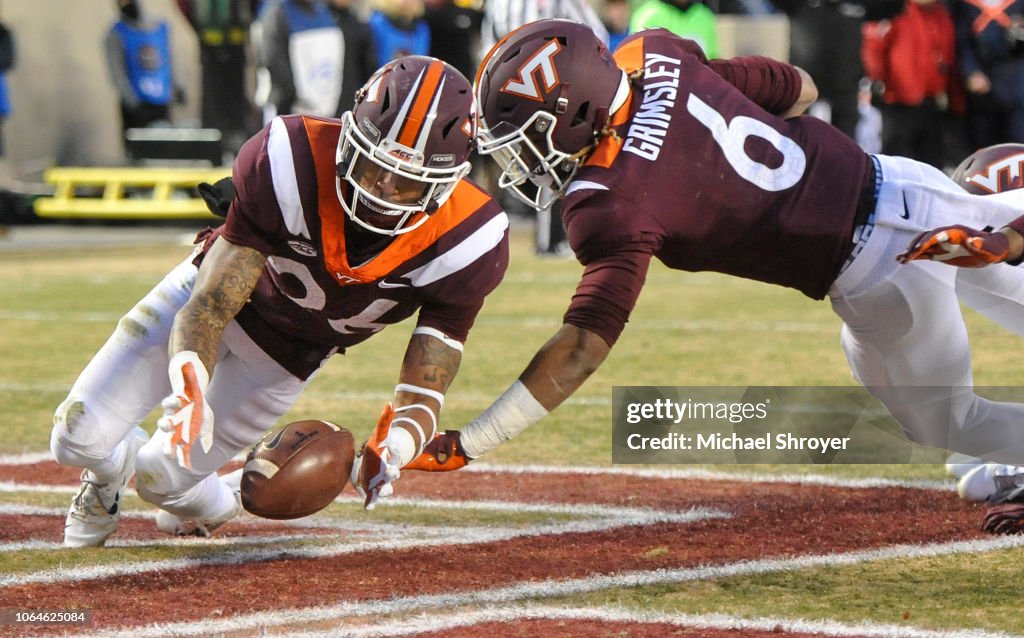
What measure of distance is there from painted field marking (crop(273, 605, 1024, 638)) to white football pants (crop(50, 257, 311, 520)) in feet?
3.59

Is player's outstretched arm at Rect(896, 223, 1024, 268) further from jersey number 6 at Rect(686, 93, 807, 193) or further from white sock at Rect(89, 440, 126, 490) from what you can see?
white sock at Rect(89, 440, 126, 490)

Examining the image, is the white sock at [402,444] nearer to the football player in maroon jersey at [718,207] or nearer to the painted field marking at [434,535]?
the football player in maroon jersey at [718,207]

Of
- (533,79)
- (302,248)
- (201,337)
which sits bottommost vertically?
(201,337)

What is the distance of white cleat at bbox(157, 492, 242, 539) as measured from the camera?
177 inches

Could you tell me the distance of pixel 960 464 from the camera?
16.7ft

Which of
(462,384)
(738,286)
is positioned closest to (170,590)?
(462,384)

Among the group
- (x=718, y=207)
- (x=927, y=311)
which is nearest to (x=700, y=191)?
(x=718, y=207)

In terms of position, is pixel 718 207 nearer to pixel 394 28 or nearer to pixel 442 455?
pixel 442 455

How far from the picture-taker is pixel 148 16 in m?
16.4

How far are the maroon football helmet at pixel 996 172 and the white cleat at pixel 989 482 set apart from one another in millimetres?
861

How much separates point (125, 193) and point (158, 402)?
39.5ft

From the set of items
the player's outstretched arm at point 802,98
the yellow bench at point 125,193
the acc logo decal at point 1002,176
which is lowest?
the yellow bench at point 125,193

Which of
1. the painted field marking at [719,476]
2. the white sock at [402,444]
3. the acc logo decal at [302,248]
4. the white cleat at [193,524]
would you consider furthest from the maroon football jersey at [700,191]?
the white cleat at [193,524]

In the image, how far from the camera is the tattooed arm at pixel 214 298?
3.84m
